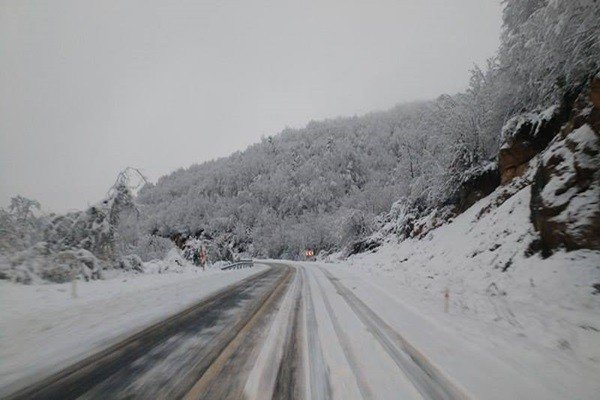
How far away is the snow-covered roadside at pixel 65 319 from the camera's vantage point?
4.92m

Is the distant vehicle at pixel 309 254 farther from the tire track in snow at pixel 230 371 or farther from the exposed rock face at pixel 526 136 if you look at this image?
the tire track in snow at pixel 230 371

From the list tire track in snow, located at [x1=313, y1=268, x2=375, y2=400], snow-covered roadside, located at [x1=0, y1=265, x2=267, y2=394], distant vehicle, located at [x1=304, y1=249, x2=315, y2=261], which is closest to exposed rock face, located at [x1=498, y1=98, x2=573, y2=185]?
tire track in snow, located at [x1=313, y1=268, x2=375, y2=400]

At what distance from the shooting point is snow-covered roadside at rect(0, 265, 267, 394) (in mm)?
4918

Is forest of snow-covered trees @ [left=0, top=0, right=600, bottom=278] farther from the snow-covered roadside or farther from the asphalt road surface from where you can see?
the asphalt road surface

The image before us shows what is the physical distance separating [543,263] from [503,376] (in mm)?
6423

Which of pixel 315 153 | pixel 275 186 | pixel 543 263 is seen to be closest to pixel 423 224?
pixel 543 263

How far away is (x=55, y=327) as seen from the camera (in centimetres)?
693

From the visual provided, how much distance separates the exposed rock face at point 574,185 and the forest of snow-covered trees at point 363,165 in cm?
203

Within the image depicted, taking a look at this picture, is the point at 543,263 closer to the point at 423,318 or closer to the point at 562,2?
the point at 423,318

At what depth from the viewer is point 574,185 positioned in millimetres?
9312

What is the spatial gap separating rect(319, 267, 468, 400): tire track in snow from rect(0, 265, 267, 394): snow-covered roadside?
465 centimetres

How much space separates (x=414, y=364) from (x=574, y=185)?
Result: 785cm

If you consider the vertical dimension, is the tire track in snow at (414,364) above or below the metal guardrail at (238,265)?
below

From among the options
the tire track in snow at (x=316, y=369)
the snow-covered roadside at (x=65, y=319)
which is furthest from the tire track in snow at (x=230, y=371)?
the snow-covered roadside at (x=65, y=319)
